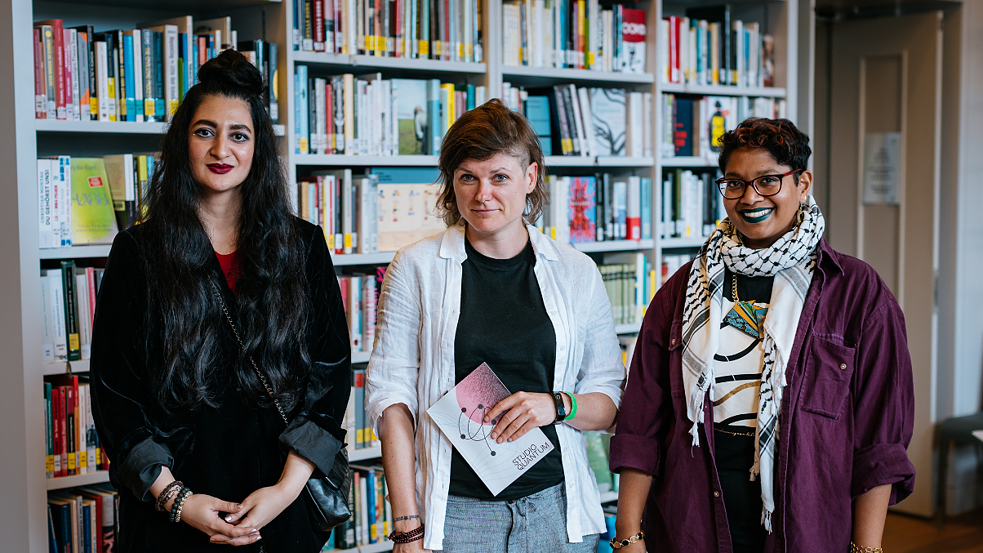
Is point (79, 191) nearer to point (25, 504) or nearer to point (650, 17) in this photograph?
point (25, 504)

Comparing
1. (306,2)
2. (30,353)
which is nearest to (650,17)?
(306,2)

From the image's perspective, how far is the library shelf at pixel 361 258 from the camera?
289cm

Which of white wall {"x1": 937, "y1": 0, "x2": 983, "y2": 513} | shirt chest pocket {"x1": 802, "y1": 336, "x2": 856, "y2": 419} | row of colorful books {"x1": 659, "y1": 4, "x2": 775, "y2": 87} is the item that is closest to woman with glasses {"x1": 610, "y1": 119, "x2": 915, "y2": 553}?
shirt chest pocket {"x1": 802, "y1": 336, "x2": 856, "y2": 419}

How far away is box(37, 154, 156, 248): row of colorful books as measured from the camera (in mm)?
2430

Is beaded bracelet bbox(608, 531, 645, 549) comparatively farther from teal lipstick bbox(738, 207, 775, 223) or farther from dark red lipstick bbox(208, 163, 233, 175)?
dark red lipstick bbox(208, 163, 233, 175)

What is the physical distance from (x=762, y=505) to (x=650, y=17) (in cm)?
240

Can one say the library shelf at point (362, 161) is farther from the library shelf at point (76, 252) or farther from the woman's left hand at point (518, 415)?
the woman's left hand at point (518, 415)

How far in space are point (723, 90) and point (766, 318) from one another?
2300 millimetres

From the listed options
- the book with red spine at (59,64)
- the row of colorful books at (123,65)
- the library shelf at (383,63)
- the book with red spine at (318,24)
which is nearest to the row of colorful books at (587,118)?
the library shelf at (383,63)

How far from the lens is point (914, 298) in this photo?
14.8 feet

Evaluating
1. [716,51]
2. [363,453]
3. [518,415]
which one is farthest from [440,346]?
[716,51]

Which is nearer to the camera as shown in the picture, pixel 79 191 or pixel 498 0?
pixel 79 191

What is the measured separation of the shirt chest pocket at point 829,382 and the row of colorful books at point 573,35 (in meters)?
1.90

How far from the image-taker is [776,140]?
1.68 metres
